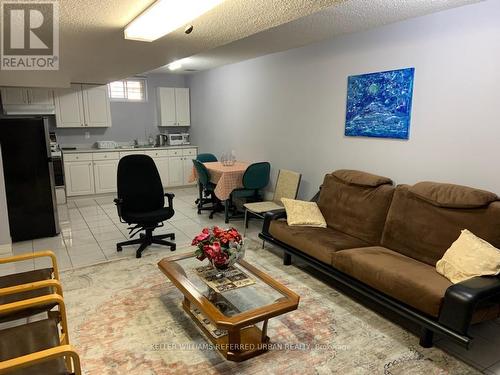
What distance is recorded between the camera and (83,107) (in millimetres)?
6473

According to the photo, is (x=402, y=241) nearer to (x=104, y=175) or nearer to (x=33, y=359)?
(x=33, y=359)

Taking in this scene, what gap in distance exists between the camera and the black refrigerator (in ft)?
13.3

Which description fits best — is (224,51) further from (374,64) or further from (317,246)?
(317,246)

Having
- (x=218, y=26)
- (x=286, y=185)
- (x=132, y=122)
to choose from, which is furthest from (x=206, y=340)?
(x=132, y=122)

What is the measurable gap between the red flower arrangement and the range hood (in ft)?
17.0

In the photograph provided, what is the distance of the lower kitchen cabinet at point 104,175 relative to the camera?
6.51 meters

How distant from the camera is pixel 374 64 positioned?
3.52 metres

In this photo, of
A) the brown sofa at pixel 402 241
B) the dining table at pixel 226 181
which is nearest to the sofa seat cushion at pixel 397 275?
the brown sofa at pixel 402 241

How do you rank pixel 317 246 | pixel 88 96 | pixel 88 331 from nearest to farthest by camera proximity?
pixel 88 331, pixel 317 246, pixel 88 96

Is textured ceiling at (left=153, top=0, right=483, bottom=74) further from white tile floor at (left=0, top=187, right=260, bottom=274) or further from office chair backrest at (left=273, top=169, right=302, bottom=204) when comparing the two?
white tile floor at (left=0, top=187, right=260, bottom=274)

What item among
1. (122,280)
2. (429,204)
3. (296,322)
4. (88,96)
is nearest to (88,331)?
(122,280)

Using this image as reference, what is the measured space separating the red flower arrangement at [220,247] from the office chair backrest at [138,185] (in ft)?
5.72

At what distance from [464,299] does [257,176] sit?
128 inches

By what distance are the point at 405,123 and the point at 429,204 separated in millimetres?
870
